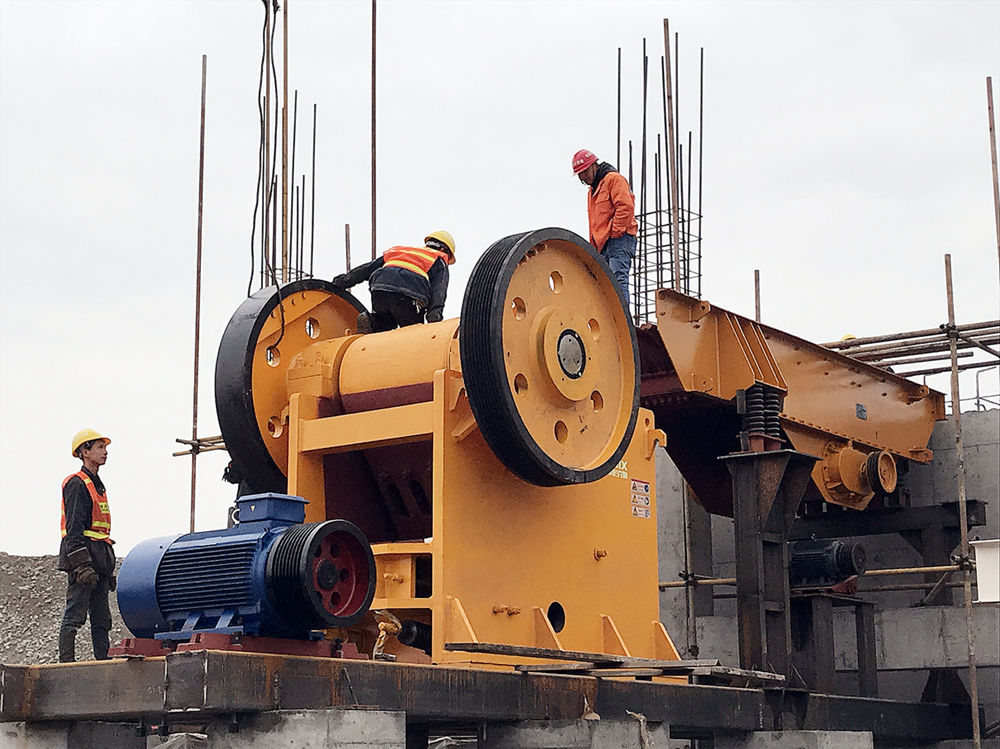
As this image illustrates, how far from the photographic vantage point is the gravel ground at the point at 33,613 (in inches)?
1007

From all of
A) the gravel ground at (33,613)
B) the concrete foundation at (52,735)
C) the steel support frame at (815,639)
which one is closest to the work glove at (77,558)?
the concrete foundation at (52,735)

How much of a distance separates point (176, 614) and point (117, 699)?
1.77ft

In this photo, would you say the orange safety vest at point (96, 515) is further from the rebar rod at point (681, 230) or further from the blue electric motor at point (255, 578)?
the rebar rod at point (681, 230)

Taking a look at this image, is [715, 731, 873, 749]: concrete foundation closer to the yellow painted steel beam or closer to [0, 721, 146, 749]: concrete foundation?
the yellow painted steel beam

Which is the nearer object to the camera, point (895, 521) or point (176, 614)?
point (176, 614)

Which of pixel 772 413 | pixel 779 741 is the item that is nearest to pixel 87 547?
pixel 779 741

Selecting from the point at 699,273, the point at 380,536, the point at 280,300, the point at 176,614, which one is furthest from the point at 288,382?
the point at 699,273

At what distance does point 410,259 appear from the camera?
33.4ft

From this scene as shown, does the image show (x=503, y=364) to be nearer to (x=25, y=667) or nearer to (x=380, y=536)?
(x=380, y=536)

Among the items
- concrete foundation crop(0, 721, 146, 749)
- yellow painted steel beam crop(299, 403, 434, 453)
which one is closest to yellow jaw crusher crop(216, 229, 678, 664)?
yellow painted steel beam crop(299, 403, 434, 453)

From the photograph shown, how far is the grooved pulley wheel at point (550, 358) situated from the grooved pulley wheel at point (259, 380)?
185 cm

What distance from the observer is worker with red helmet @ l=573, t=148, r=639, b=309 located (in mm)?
11711

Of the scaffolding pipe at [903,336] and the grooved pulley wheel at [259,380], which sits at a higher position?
the scaffolding pipe at [903,336]

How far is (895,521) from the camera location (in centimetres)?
1423
